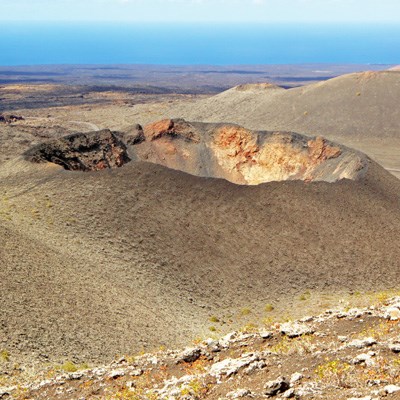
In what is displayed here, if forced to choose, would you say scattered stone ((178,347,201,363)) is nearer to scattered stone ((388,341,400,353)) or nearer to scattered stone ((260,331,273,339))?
scattered stone ((260,331,273,339))

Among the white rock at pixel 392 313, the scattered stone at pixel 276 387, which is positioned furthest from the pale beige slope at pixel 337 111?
the scattered stone at pixel 276 387

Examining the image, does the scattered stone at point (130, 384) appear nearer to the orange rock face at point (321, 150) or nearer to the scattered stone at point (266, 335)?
the scattered stone at point (266, 335)

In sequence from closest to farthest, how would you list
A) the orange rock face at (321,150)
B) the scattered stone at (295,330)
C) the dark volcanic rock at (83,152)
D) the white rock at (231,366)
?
the white rock at (231,366)
the scattered stone at (295,330)
the dark volcanic rock at (83,152)
the orange rock face at (321,150)

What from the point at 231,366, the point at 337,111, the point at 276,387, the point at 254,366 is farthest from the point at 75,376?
the point at 337,111

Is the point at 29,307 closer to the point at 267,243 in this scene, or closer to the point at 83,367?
the point at 83,367

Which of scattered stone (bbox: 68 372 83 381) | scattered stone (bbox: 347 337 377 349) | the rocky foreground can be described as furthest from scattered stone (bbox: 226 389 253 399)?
scattered stone (bbox: 68 372 83 381)

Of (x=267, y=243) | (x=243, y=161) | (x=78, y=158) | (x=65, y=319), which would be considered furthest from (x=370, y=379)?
(x=243, y=161)
